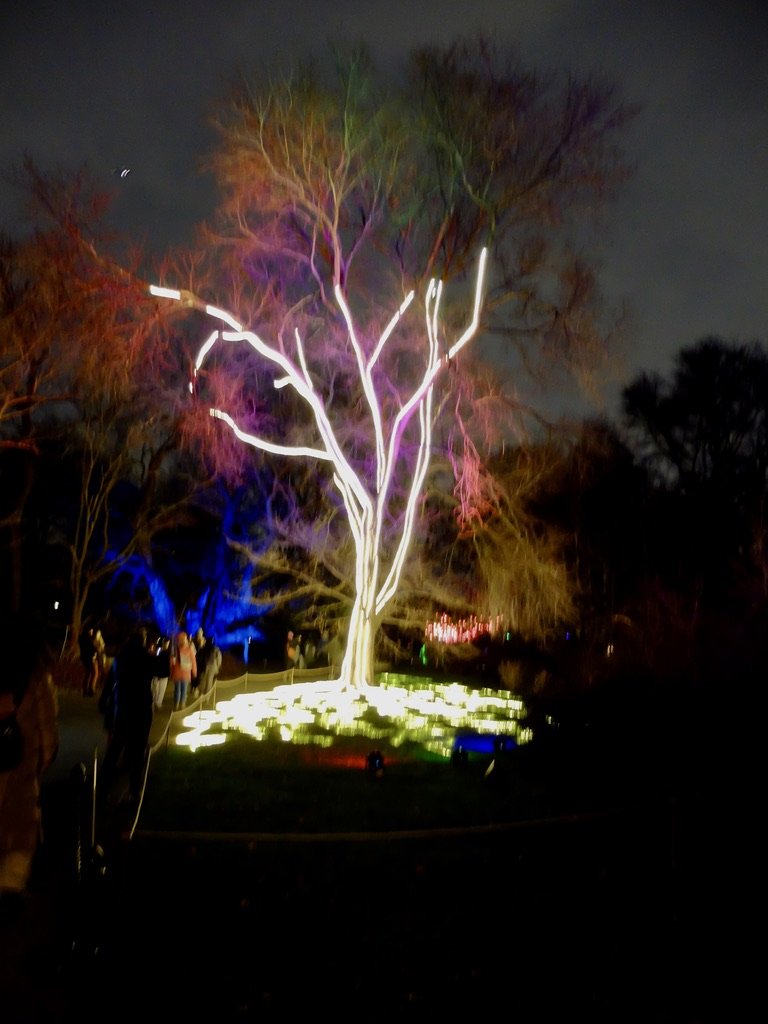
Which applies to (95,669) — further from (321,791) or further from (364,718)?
(321,791)

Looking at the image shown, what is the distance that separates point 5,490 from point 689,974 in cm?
2974

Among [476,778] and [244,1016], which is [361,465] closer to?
[476,778]

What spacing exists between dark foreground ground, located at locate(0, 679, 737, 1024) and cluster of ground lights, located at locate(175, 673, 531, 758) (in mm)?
4505

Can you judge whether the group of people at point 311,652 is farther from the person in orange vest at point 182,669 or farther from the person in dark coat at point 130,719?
the person in dark coat at point 130,719

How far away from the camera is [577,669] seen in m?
20.0

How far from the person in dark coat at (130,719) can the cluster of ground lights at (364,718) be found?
4663 millimetres

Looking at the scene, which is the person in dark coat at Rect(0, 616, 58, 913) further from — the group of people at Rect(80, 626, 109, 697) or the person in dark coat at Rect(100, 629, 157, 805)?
the group of people at Rect(80, 626, 109, 697)

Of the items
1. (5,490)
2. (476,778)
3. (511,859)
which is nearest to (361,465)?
(5,490)

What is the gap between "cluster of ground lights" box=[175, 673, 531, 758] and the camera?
13133mm

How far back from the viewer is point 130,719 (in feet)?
23.7

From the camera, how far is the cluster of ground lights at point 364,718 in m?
13.1

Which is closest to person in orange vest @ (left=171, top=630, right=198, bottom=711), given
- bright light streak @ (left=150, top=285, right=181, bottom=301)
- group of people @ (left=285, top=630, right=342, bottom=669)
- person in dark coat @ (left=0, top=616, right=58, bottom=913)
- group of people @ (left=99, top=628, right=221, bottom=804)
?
bright light streak @ (left=150, top=285, right=181, bottom=301)

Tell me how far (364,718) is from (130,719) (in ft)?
27.1

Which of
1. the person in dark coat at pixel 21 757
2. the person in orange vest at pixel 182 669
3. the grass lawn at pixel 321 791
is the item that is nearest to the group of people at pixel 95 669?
the person in orange vest at pixel 182 669
